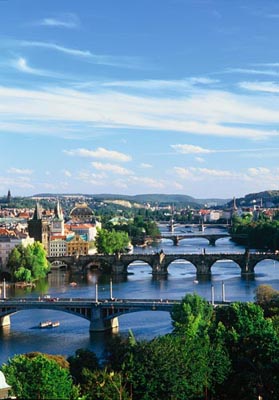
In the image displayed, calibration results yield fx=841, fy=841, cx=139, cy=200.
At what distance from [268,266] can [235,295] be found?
742 inches

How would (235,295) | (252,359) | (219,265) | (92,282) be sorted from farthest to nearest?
(219,265)
(92,282)
(235,295)
(252,359)

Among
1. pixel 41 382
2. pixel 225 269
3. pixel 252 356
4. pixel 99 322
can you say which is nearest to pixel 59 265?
pixel 225 269

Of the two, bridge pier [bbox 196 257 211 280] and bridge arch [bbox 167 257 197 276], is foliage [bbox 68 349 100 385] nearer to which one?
bridge pier [bbox 196 257 211 280]

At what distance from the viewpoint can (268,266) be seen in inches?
2371

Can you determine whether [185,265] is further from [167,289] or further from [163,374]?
[163,374]

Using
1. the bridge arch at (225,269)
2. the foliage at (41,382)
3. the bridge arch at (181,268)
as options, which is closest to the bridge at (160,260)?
the bridge arch at (225,269)

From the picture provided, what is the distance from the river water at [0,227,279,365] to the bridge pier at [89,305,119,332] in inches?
15.3

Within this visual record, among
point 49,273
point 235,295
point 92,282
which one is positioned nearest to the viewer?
point 235,295

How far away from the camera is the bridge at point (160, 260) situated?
180 feet

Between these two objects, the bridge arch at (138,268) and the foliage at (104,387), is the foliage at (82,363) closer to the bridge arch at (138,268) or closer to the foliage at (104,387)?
the foliage at (104,387)

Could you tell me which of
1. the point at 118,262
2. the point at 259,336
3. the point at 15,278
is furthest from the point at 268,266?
the point at 259,336

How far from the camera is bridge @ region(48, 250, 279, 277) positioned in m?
55.0

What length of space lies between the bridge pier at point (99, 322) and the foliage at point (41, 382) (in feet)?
52.1

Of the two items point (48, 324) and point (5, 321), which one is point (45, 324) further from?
point (5, 321)
